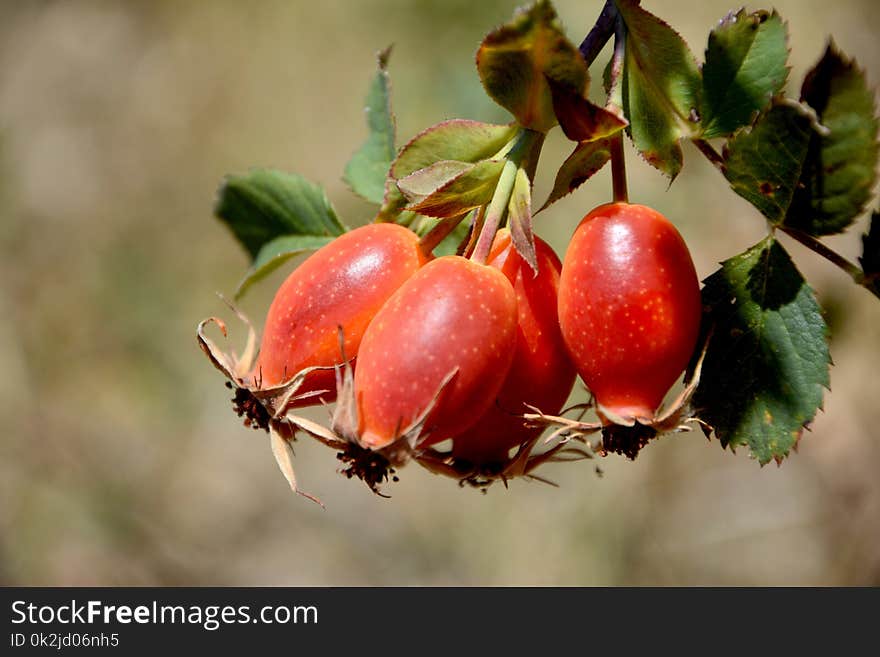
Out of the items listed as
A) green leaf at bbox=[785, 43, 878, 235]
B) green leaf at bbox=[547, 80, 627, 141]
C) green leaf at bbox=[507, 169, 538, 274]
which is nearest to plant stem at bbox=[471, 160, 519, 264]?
green leaf at bbox=[507, 169, 538, 274]

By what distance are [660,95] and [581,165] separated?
15 cm

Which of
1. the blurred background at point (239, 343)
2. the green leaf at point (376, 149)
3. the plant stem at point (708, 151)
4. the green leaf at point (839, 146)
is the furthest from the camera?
the blurred background at point (239, 343)

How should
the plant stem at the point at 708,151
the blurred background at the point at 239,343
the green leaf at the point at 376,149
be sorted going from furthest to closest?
the blurred background at the point at 239,343
the green leaf at the point at 376,149
the plant stem at the point at 708,151

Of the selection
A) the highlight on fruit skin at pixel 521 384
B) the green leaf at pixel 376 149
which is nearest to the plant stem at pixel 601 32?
the highlight on fruit skin at pixel 521 384

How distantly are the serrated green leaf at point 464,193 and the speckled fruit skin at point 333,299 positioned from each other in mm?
70

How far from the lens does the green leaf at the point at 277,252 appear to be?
161 centimetres

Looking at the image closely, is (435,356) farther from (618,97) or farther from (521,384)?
(618,97)

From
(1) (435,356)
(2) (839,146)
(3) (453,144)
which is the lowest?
(1) (435,356)

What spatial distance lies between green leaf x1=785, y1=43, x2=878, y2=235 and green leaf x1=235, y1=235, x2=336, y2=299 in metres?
0.90

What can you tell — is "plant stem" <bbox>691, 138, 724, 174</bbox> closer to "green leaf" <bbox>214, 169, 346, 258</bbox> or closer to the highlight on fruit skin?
the highlight on fruit skin

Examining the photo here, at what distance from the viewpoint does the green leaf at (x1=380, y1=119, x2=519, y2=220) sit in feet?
4.00

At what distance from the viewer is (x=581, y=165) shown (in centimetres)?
113

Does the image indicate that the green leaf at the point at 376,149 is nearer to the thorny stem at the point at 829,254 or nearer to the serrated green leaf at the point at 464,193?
the serrated green leaf at the point at 464,193

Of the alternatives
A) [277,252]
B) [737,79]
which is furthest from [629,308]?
[277,252]
